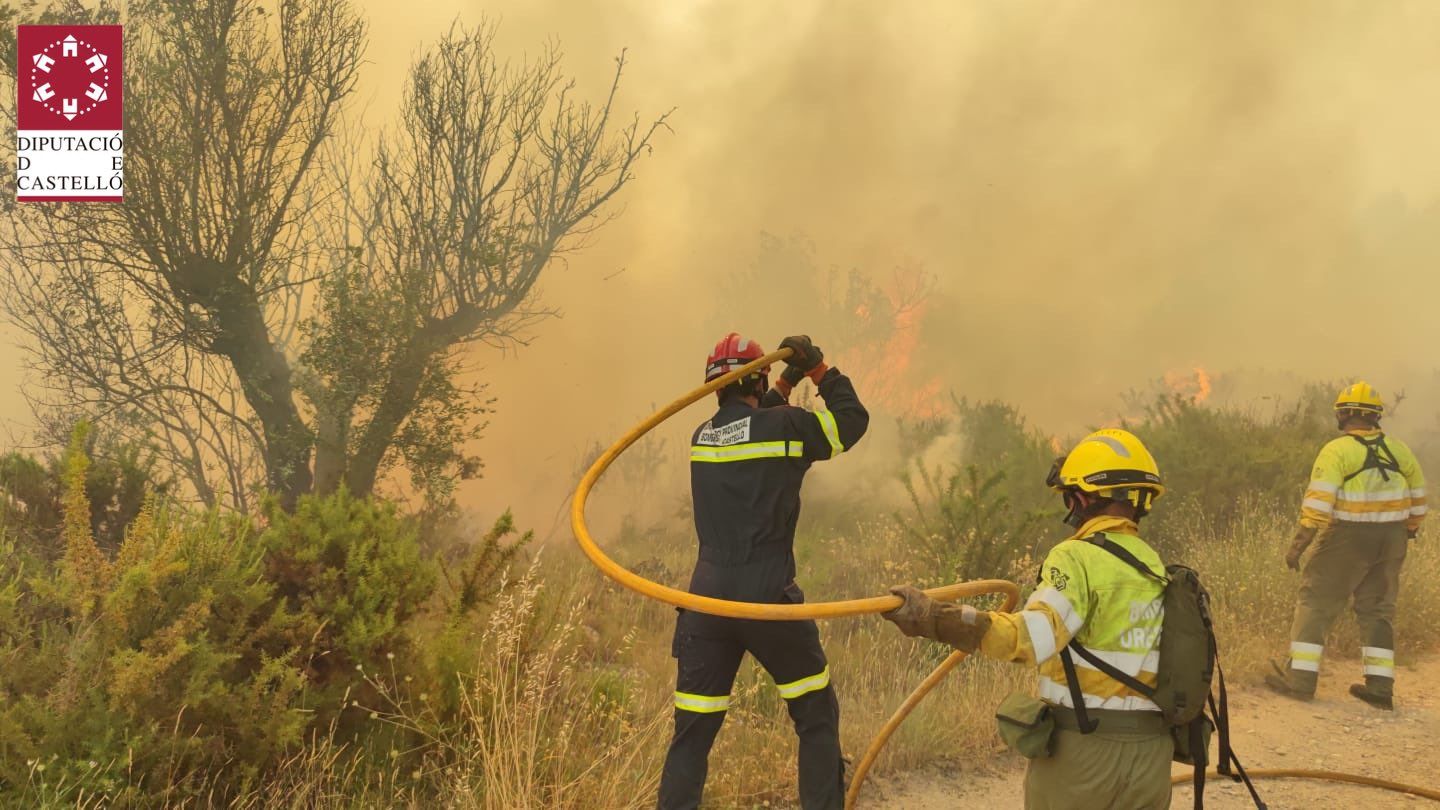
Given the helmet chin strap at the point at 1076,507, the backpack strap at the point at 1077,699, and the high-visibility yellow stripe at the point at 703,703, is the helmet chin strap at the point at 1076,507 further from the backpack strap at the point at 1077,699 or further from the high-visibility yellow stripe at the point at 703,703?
the high-visibility yellow stripe at the point at 703,703

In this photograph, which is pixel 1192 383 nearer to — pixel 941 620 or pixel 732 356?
pixel 732 356

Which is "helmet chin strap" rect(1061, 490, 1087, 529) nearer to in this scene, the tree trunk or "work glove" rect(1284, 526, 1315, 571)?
"work glove" rect(1284, 526, 1315, 571)

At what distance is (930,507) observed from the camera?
12984mm

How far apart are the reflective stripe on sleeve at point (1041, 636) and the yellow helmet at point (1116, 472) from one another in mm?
517

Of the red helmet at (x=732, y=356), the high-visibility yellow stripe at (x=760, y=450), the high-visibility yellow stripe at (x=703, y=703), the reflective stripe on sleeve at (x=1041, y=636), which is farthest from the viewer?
the red helmet at (x=732, y=356)

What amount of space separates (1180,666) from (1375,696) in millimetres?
5259

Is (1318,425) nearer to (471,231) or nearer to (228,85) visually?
(471,231)

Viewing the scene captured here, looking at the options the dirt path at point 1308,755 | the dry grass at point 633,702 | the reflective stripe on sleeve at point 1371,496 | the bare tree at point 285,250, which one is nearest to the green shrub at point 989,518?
the dry grass at point 633,702

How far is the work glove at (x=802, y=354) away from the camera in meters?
3.83

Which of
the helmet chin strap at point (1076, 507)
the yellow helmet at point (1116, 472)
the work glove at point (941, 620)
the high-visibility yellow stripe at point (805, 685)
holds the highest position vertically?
the yellow helmet at point (1116, 472)

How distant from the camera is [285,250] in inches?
360

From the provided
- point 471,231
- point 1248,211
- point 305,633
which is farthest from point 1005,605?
point 1248,211

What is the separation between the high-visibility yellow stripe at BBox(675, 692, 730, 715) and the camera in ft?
11.4

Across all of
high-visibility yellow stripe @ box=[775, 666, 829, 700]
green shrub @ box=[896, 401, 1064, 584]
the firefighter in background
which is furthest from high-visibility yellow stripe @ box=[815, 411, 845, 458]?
the firefighter in background
